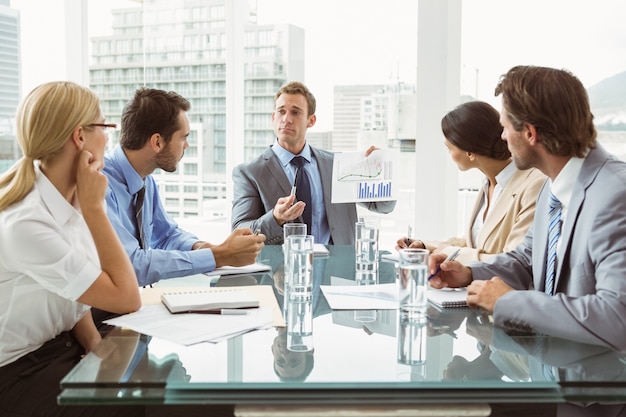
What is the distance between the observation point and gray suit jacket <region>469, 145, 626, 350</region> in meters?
1.42

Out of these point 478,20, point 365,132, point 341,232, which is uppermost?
point 478,20

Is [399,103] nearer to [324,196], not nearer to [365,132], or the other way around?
[365,132]

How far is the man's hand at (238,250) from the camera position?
2.23 m

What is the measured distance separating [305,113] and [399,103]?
1.25 meters

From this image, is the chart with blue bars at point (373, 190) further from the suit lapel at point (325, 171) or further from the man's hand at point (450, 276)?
the man's hand at point (450, 276)

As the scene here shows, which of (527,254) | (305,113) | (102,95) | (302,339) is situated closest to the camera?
(302,339)

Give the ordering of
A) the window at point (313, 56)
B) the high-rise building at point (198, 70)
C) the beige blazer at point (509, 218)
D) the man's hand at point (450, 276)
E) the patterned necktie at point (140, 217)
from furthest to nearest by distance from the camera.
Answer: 1. the high-rise building at point (198, 70)
2. the window at point (313, 56)
3. the patterned necktie at point (140, 217)
4. the beige blazer at point (509, 218)
5. the man's hand at point (450, 276)

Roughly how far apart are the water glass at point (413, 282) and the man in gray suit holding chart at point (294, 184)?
1.66m

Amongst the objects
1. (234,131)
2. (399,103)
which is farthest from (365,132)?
(234,131)

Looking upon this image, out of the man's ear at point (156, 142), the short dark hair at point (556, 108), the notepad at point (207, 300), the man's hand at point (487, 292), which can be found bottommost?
the notepad at point (207, 300)

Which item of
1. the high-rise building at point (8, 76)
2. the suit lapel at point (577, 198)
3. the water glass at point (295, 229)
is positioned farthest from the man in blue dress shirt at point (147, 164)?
the high-rise building at point (8, 76)

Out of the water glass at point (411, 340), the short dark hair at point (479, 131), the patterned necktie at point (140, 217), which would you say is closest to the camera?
the water glass at point (411, 340)

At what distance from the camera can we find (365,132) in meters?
4.80

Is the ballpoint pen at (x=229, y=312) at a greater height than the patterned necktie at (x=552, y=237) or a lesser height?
lesser
